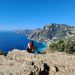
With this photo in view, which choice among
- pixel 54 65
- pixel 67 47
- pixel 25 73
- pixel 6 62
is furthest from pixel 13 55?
pixel 67 47

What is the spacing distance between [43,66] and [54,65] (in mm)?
1411

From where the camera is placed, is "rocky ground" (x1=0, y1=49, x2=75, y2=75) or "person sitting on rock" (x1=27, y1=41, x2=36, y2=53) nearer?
"rocky ground" (x1=0, y1=49, x2=75, y2=75)

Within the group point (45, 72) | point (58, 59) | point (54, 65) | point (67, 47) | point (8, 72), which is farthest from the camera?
point (67, 47)

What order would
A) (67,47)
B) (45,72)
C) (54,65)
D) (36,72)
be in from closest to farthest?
(36,72) → (45,72) → (54,65) → (67,47)

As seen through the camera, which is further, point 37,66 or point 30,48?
point 30,48

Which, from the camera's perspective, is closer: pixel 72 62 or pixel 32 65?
pixel 32 65

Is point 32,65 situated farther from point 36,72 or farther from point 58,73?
point 58,73

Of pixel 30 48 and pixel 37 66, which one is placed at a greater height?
pixel 30 48

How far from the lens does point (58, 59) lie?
56.7ft

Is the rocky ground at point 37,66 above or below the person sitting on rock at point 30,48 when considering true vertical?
below

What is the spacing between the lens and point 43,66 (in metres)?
14.5

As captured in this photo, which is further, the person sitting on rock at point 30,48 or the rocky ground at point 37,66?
the person sitting on rock at point 30,48

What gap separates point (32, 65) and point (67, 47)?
22909mm

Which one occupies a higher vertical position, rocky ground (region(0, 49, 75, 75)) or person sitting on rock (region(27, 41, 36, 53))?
person sitting on rock (region(27, 41, 36, 53))
